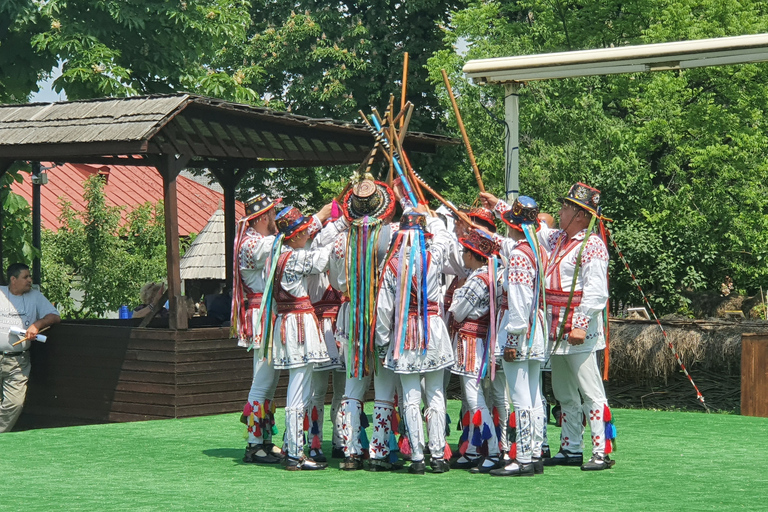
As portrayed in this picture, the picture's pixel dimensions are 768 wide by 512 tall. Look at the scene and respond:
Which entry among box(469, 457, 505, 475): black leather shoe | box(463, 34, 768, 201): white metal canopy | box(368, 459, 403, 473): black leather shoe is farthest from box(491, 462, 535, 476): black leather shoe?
box(463, 34, 768, 201): white metal canopy

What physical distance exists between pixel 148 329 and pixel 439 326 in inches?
157

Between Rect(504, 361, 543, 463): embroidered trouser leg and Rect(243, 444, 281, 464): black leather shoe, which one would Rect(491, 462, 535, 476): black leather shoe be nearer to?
Rect(504, 361, 543, 463): embroidered trouser leg

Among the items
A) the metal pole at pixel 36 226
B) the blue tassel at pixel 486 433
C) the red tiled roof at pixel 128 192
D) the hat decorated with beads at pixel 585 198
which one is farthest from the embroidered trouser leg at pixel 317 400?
the red tiled roof at pixel 128 192

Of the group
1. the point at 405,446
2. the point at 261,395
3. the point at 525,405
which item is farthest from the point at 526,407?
the point at 261,395

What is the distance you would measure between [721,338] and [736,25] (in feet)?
32.4

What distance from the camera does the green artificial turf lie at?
5.99m

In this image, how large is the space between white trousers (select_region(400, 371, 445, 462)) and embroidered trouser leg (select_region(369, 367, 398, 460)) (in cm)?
15

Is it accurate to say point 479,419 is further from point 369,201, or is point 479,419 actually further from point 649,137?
point 649,137

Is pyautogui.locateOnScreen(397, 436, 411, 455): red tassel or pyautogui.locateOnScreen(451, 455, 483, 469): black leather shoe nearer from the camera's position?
pyautogui.locateOnScreen(397, 436, 411, 455): red tassel

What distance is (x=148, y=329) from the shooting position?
10.1 meters

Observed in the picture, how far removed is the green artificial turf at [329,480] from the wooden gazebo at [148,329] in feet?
3.08

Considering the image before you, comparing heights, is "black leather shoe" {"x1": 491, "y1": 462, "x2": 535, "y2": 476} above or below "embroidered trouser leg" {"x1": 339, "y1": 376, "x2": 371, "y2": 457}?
below

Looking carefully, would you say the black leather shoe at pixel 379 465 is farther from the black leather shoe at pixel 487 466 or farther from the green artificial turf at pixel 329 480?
the black leather shoe at pixel 487 466

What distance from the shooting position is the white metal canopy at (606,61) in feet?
31.8
